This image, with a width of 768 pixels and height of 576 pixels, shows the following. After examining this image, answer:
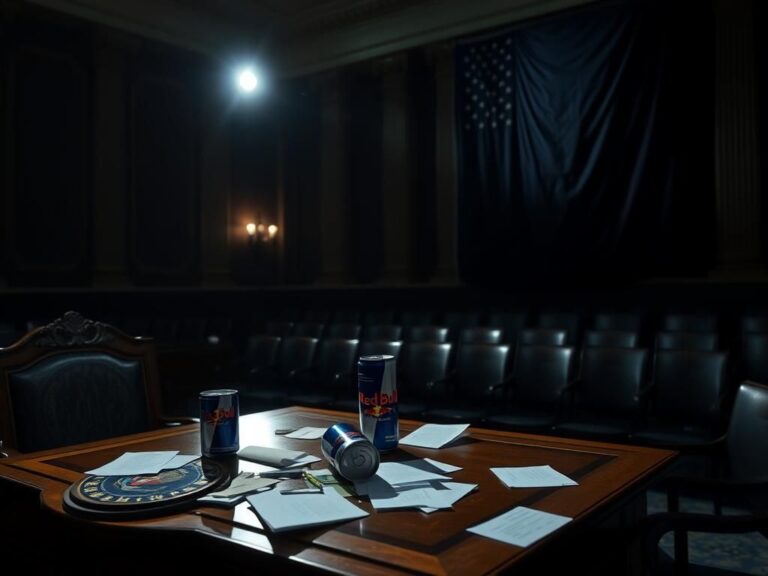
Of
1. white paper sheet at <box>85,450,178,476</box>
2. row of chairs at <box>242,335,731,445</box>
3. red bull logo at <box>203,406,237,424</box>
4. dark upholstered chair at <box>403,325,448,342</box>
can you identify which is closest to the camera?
→ white paper sheet at <box>85,450,178,476</box>

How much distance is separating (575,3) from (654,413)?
4483mm

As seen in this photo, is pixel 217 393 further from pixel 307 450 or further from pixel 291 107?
pixel 291 107

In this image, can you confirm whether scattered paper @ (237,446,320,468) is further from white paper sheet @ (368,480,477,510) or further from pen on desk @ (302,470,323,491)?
white paper sheet @ (368,480,477,510)

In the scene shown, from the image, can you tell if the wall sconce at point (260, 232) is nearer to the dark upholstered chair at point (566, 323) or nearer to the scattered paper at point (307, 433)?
the dark upholstered chair at point (566, 323)

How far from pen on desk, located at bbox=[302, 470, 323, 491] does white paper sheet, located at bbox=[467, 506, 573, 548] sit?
0.36 meters

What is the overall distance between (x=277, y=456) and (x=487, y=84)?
5.99 m

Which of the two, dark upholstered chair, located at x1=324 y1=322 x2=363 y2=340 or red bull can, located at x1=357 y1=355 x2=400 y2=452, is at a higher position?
red bull can, located at x1=357 y1=355 x2=400 y2=452

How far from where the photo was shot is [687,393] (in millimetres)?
3410

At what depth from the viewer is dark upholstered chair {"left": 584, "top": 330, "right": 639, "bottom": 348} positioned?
4266mm

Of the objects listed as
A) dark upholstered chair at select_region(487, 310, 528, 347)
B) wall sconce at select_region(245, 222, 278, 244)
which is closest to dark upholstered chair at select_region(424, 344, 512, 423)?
dark upholstered chair at select_region(487, 310, 528, 347)

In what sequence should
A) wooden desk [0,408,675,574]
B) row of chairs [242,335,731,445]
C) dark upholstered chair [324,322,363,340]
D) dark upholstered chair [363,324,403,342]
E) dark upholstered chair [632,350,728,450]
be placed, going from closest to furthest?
wooden desk [0,408,675,574], dark upholstered chair [632,350,728,450], row of chairs [242,335,731,445], dark upholstered chair [363,324,403,342], dark upholstered chair [324,322,363,340]

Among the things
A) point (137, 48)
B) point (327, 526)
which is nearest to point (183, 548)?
point (327, 526)

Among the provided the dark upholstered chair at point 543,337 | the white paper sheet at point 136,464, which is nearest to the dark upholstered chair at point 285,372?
the dark upholstered chair at point 543,337

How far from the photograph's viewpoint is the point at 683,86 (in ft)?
19.0
